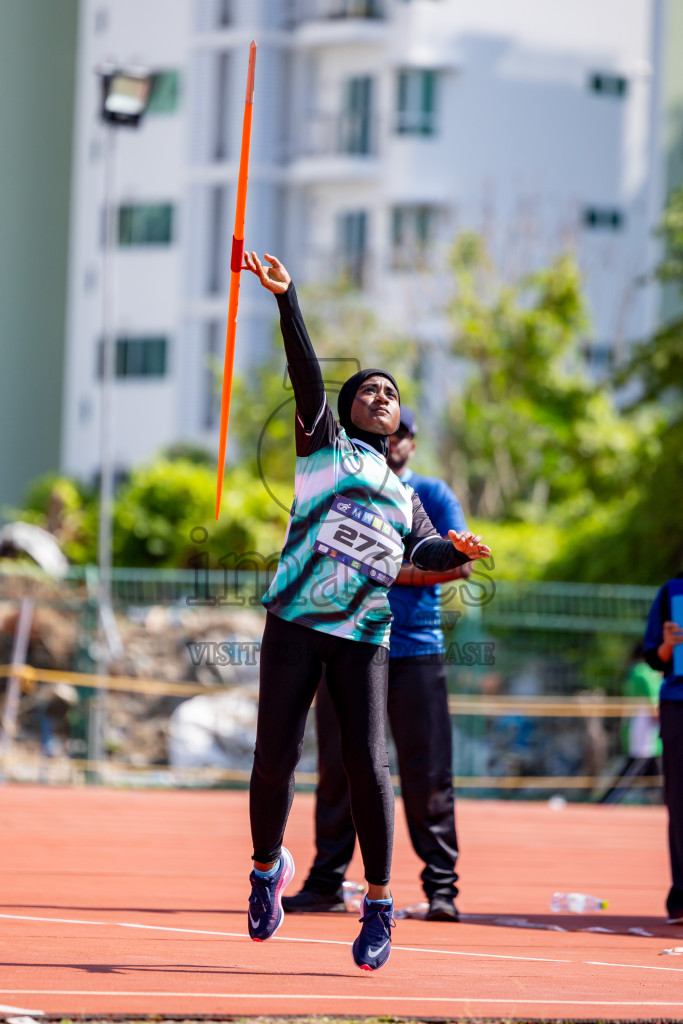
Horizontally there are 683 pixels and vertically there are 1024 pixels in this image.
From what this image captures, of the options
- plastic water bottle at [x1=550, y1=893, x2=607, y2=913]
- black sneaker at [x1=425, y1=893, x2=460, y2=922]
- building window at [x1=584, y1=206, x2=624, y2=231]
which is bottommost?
plastic water bottle at [x1=550, y1=893, x2=607, y2=913]

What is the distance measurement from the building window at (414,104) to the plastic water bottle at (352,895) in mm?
30418

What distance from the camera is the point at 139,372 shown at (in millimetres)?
37312

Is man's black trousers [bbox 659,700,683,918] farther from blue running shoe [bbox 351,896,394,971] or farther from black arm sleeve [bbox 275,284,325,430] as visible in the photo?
black arm sleeve [bbox 275,284,325,430]

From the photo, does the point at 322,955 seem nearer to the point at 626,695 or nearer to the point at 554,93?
the point at 626,695

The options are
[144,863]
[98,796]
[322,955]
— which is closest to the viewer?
[322,955]

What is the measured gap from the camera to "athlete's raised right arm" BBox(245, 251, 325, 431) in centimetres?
474

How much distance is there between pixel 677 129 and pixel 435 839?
1322 inches

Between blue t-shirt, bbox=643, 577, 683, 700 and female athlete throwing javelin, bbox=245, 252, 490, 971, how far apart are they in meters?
2.08

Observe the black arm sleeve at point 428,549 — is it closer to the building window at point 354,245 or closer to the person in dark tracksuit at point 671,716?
the person in dark tracksuit at point 671,716

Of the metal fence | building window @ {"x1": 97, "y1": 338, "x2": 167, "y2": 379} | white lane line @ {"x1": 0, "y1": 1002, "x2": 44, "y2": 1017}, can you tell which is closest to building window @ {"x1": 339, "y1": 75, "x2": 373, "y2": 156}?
building window @ {"x1": 97, "y1": 338, "x2": 167, "y2": 379}

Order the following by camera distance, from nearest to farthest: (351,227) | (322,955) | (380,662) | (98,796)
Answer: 1. (380,662)
2. (322,955)
3. (98,796)
4. (351,227)

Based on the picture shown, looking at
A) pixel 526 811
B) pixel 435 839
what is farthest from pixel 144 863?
pixel 526 811

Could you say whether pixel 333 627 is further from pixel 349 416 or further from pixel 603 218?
pixel 603 218

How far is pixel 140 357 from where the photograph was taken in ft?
123
